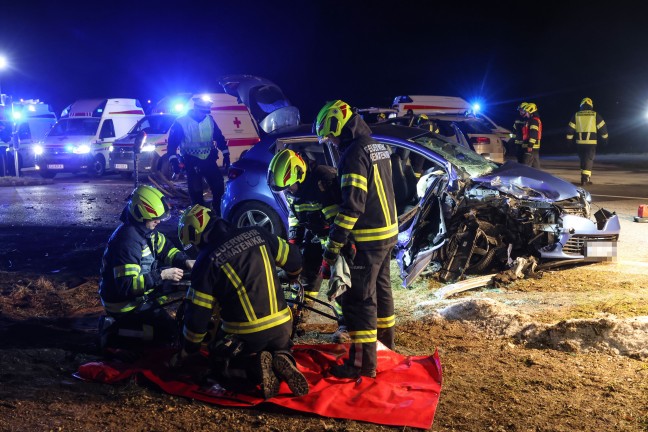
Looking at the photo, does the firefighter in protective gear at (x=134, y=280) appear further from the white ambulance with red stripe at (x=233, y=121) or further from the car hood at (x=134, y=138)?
the car hood at (x=134, y=138)

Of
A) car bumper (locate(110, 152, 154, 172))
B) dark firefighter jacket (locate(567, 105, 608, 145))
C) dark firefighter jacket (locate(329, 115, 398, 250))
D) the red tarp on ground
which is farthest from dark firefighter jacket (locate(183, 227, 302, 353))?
car bumper (locate(110, 152, 154, 172))

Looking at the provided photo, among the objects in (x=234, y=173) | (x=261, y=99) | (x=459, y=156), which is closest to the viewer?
(x=459, y=156)

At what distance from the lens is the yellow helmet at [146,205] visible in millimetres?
5020

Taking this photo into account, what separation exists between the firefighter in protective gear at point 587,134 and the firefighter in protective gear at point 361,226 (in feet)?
34.3

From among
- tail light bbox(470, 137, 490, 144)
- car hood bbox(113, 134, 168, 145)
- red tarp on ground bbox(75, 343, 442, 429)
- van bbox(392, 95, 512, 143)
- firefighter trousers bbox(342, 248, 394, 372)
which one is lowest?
red tarp on ground bbox(75, 343, 442, 429)

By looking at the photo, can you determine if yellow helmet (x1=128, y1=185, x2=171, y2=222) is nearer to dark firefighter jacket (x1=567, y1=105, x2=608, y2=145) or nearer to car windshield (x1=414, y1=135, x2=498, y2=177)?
car windshield (x1=414, y1=135, x2=498, y2=177)

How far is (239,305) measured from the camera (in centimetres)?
421

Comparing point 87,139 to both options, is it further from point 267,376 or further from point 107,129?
point 267,376

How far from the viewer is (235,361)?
4328 mm

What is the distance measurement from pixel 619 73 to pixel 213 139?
39.9 m

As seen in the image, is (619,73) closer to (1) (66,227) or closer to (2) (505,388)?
(1) (66,227)

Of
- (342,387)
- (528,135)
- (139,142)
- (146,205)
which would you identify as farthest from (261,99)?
(342,387)

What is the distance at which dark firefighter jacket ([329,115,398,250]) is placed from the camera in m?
4.60

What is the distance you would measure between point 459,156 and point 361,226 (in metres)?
2.99
